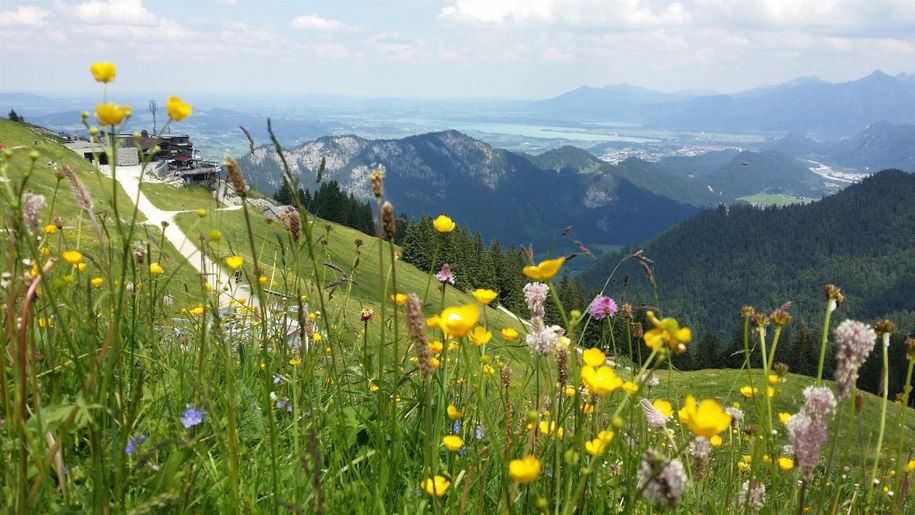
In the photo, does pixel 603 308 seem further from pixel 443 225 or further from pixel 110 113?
pixel 110 113

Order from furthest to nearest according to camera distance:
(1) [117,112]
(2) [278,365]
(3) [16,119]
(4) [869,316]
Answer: (4) [869,316]
(3) [16,119]
(2) [278,365]
(1) [117,112]

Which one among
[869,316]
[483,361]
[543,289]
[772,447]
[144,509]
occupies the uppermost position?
[543,289]

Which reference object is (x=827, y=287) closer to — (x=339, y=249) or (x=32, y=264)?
(x=32, y=264)

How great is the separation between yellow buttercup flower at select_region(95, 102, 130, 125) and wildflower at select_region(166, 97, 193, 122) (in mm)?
180

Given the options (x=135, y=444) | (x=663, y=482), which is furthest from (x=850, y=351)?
(x=135, y=444)

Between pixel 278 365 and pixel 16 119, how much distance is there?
81672 mm

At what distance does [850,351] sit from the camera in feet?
5.47

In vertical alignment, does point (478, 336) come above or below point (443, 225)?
below

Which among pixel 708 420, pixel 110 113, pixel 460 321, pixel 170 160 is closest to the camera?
pixel 708 420

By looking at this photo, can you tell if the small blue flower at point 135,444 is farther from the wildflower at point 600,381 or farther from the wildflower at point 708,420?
the wildflower at point 708,420

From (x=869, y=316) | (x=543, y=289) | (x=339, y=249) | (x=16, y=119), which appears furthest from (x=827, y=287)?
(x=869, y=316)

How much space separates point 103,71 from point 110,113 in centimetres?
38

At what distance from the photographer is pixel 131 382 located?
269 centimetres

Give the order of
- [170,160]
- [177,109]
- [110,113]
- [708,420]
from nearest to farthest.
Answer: [708,420] < [110,113] < [177,109] < [170,160]
